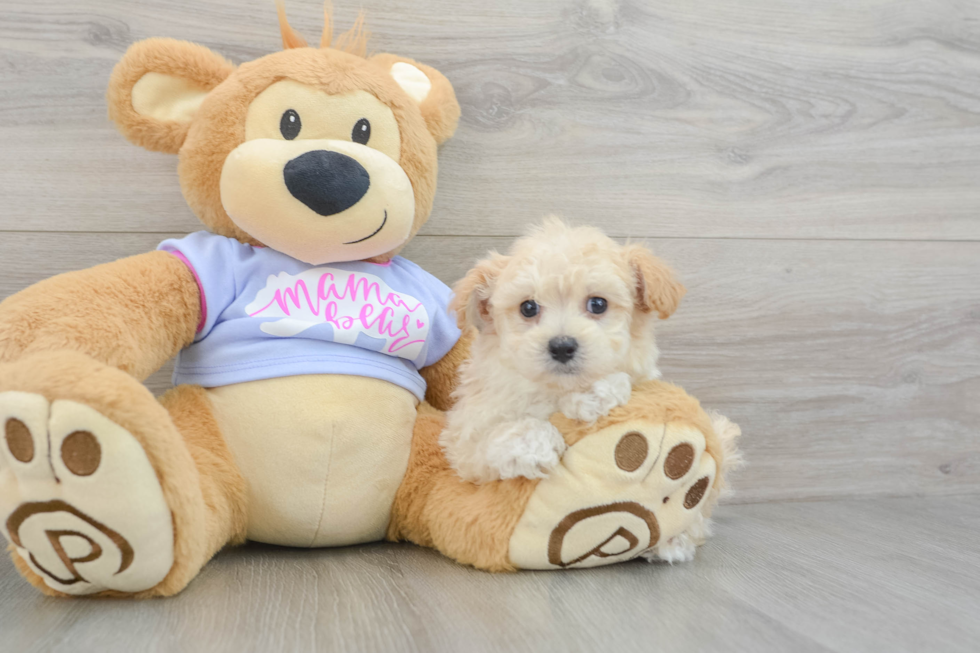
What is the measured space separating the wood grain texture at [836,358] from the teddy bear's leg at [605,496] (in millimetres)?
418

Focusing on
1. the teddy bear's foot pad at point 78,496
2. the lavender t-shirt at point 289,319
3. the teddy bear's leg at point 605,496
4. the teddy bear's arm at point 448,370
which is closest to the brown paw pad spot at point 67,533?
the teddy bear's foot pad at point 78,496

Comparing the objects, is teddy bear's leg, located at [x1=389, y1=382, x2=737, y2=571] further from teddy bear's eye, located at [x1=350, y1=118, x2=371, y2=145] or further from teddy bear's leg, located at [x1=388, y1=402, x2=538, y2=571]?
teddy bear's eye, located at [x1=350, y1=118, x2=371, y2=145]

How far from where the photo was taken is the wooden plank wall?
103 cm

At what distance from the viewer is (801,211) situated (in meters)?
1.25

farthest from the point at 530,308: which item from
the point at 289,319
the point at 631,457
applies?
the point at 289,319

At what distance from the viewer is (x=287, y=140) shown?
862 mm

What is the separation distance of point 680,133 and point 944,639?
2.70ft

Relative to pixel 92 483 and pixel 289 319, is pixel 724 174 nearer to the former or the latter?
pixel 289 319

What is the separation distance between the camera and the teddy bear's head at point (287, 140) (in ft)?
2.74

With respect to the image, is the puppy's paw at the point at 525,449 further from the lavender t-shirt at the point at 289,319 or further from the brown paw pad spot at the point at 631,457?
the lavender t-shirt at the point at 289,319

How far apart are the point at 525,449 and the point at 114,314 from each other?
0.48 meters

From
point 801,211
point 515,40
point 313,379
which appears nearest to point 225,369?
point 313,379

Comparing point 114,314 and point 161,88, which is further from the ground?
point 161,88

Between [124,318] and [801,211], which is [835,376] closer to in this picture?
[801,211]
